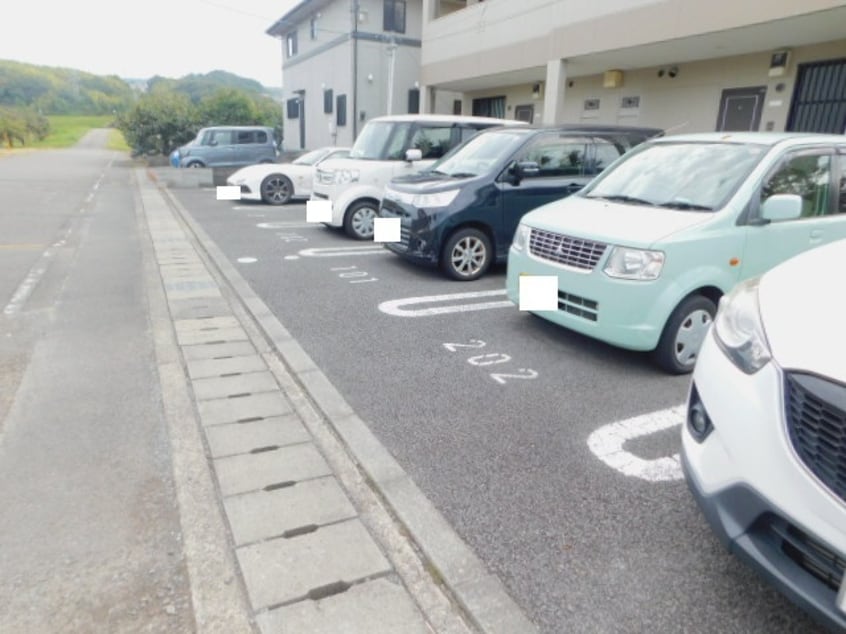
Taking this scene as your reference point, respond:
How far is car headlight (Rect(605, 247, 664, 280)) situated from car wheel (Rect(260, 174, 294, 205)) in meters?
10.3

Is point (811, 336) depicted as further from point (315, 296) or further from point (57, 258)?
point (57, 258)

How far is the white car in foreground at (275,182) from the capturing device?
1228cm

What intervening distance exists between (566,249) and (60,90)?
112 metres

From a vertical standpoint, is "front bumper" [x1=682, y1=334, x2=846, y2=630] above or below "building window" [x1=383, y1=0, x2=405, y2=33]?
below

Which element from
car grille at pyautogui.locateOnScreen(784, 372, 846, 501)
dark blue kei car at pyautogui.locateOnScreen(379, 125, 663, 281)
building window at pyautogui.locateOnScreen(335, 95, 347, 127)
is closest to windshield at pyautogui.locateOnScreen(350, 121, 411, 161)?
dark blue kei car at pyautogui.locateOnScreen(379, 125, 663, 281)

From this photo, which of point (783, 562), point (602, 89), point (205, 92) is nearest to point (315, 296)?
point (783, 562)

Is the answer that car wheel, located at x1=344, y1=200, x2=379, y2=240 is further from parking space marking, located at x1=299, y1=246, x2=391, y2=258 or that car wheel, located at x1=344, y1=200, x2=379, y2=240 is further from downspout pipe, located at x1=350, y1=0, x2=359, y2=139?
downspout pipe, located at x1=350, y1=0, x2=359, y2=139

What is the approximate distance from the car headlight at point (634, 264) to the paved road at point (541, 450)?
72cm

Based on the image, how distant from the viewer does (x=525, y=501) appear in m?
2.40

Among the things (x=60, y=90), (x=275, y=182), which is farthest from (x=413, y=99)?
(x=60, y=90)

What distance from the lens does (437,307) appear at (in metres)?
5.08

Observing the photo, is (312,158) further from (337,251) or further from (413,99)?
(413,99)

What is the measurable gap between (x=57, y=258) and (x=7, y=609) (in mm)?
6395

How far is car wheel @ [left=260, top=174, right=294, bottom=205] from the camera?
40.4 feet
